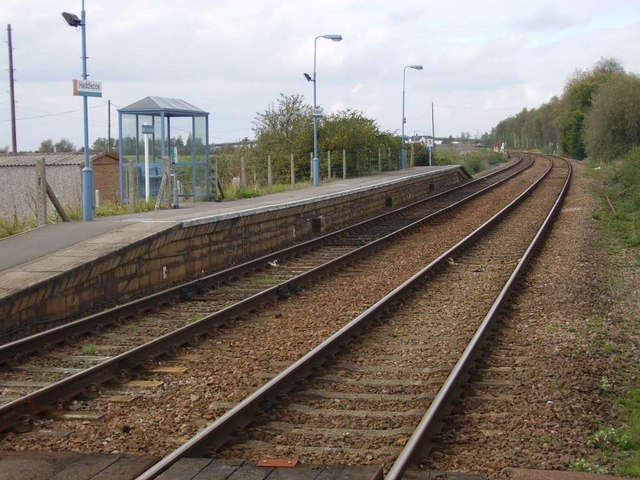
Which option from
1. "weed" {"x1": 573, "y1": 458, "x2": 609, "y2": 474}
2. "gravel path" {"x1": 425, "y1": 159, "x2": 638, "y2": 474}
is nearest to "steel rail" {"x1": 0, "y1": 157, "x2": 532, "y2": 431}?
"gravel path" {"x1": 425, "y1": 159, "x2": 638, "y2": 474}

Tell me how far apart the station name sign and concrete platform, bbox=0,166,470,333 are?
2.61m

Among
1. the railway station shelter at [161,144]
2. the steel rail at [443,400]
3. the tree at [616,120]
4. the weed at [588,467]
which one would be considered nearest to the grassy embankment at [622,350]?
the weed at [588,467]

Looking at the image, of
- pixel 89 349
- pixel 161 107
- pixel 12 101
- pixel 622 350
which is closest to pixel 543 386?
pixel 622 350

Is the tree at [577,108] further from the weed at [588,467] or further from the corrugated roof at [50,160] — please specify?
the weed at [588,467]

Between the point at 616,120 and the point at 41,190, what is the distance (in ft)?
144

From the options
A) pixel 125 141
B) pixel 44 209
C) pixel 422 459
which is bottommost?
pixel 422 459

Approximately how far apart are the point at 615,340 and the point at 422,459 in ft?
15.0

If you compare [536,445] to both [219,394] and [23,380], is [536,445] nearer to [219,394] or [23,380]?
[219,394]

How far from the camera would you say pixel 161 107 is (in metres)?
24.1

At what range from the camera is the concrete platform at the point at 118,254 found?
11188mm

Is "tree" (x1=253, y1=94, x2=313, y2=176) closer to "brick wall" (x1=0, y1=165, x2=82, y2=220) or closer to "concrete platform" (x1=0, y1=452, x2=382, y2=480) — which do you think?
"brick wall" (x1=0, y1=165, x2=82, y2=220)

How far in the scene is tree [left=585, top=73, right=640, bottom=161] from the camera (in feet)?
170

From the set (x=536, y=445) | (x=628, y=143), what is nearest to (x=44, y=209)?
(x=536, y=445)

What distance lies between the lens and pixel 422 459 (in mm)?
5879
